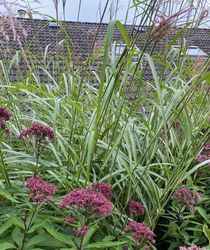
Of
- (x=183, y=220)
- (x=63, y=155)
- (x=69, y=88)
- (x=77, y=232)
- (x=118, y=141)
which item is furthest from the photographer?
(x=69, y=88)

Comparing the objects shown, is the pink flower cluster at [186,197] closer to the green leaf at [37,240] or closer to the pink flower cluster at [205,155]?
the pink flower cluster at [205,155]

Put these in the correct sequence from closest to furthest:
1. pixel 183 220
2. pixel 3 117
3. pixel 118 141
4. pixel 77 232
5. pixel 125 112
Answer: pixel 77 232 < pixel 3 117 < pixel 118 141 < pixel 183 220 < pixel 125 112

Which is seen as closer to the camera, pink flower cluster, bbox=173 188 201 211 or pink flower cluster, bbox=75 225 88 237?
pink flower cluster, bbox=75 225 88 237

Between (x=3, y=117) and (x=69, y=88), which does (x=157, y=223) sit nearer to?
(x=3, y=117)

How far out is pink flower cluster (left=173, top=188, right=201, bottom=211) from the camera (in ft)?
4.51

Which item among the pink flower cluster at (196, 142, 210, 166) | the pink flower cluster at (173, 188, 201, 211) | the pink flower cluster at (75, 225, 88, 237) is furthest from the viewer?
the pink flower cluster at (196, 142, 210, 166)

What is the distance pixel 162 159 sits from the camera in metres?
1.69

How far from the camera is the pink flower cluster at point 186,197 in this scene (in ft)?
4.51

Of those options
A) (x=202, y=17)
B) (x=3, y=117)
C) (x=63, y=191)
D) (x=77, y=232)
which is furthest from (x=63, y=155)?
(x=202, y=17)

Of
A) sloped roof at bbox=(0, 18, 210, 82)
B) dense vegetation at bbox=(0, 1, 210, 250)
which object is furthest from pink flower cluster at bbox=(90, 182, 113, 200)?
sloped roof at bbox=(0, 18, 210, 82)

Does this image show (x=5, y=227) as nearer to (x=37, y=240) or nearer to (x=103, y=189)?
(x=37, y=240)

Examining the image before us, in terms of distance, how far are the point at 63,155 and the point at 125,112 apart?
0.51 meters

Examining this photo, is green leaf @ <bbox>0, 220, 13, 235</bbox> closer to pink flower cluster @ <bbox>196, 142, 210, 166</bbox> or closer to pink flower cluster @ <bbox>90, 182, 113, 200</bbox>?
pink flower cluster @ <bbox>90, 182, 113, 200</bbox>

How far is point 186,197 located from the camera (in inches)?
54.1
